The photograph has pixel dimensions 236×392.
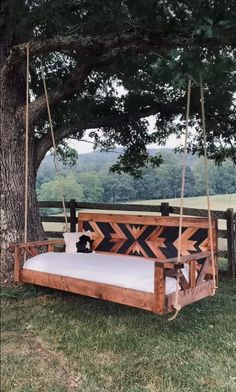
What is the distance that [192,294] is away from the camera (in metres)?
2.81

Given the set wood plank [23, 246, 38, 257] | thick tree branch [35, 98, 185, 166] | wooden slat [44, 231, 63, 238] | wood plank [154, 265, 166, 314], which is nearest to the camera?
wood plank [154, 265, 166, 314]

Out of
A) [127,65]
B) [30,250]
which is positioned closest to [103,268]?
[30,250]

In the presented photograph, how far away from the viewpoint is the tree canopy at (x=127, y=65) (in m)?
2.46

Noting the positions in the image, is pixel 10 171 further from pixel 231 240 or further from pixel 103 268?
pixel 231 240

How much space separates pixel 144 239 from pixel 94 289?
1.06m

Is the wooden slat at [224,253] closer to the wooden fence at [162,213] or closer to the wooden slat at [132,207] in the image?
the wooden fence at [162,213]

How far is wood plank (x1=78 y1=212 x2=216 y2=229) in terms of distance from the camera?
137 inches

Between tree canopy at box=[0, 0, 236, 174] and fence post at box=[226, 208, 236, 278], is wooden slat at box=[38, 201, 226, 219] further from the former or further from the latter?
tree canopy at box=[0, 0, 236, 174]

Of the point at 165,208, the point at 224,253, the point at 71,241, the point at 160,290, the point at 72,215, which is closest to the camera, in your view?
the point at 160,290

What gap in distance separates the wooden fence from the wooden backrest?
1.62 metres

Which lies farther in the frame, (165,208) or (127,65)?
(165,208)

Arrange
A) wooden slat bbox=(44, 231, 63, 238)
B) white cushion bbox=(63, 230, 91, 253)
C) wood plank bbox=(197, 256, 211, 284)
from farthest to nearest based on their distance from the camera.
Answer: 1. wooden slat bbox=(44, 231, 63, 238)
2. white cushion bbox=(63, 230, 91, 253)
3. wood plank bbox=(197, 256, 211, 284)

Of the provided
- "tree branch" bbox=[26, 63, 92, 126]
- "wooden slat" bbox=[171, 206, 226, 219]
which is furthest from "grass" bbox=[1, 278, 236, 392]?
"tree branch" bbox=[26, 63, 92, 126]

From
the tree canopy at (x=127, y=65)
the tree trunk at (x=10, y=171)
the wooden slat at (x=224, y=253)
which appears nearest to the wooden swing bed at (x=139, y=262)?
the tree canopy at (x=127, y=65)
